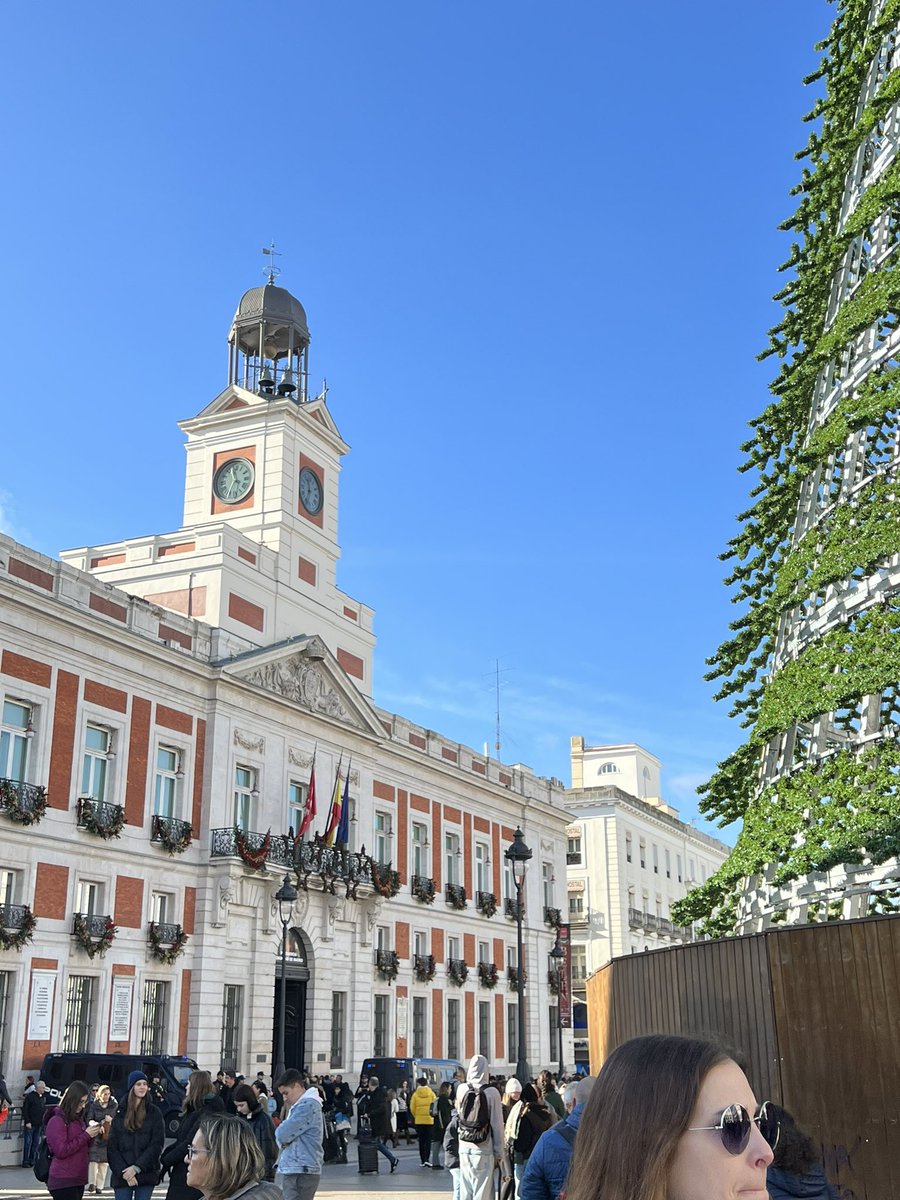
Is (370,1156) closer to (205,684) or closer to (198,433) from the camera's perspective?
(205,684)

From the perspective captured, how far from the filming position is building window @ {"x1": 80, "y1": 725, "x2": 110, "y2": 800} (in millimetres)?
30875

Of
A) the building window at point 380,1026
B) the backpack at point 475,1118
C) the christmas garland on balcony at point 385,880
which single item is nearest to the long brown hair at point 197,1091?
the backpack at point 475,1118

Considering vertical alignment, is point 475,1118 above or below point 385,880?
below

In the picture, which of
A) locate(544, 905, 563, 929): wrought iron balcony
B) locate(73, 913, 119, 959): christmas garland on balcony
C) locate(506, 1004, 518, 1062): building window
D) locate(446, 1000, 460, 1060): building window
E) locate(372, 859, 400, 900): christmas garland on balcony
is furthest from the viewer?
locate(544, 905, 563, 929): wrought iron balcony

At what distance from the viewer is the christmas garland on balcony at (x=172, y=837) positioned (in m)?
32.4

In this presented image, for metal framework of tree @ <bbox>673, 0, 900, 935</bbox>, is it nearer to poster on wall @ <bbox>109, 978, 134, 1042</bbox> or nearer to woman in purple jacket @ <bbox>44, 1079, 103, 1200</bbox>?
woman in purple jacket @ <bbox>44, 1079, 103, 1200</bbox>

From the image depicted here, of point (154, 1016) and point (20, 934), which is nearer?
point (20, 934)

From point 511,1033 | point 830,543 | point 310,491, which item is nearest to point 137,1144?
point 830,543

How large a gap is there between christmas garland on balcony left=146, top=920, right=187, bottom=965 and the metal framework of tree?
1983 cm

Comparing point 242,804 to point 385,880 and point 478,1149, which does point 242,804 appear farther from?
point 478,1149

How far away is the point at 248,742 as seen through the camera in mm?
36156

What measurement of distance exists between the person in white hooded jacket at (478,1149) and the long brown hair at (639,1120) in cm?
997

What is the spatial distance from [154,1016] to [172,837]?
4.45m

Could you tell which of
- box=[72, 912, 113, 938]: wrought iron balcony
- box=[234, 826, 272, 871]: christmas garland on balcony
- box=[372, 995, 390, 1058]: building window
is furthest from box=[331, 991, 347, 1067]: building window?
box=[72, 912, 113, 938]: wrought iron balcony
